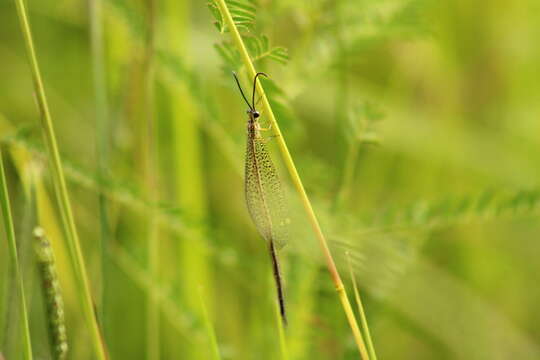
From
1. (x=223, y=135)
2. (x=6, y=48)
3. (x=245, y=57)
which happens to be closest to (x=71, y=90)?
(x=6, y=48)

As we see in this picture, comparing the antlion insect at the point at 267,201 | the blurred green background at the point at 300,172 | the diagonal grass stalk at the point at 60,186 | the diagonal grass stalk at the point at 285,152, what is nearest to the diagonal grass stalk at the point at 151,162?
the blurred green background at the point at 300,172

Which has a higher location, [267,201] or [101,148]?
[101,148]

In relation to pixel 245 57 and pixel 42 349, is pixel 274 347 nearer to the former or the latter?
pixel 42 349

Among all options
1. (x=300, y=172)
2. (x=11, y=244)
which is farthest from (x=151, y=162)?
(x=11, y=244)

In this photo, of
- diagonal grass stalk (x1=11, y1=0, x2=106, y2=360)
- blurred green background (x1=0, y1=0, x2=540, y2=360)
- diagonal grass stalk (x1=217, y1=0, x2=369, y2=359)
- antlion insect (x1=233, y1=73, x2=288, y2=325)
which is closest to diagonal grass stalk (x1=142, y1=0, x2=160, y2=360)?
blurred green background (x1=0, y1=0, x2=540, y2=360)

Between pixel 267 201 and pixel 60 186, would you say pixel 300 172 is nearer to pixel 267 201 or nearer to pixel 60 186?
pixel 267 201

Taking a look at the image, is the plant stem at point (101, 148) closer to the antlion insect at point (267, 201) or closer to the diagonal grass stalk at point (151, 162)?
the diagonal grass stalk at point (151, 162)
